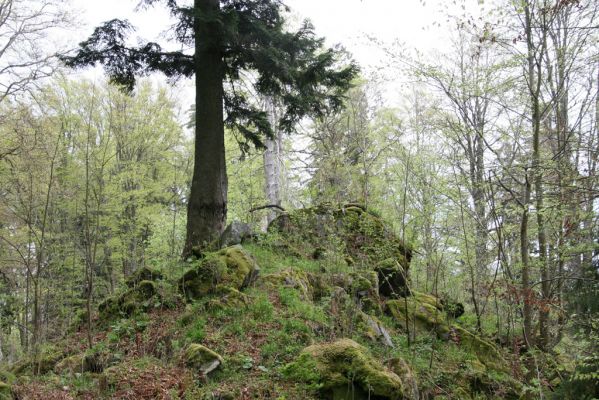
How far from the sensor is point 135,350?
447 centimetres

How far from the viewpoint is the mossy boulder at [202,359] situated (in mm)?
3965

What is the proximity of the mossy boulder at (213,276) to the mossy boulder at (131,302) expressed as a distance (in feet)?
1.37

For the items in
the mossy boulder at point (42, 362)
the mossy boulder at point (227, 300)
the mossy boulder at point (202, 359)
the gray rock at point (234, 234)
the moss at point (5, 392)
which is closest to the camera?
the moss at point (5, 392)

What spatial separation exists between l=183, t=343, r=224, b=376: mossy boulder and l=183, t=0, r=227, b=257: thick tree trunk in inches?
113

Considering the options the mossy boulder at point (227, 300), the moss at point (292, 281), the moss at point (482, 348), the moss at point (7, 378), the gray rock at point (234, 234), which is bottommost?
the moss at point (482, 348)

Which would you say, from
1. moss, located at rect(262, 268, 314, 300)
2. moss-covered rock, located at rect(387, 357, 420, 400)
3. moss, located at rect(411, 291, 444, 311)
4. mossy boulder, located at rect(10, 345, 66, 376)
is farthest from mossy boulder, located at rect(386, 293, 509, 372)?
mossy boulder, located at rect(10, 345, 66, 376)

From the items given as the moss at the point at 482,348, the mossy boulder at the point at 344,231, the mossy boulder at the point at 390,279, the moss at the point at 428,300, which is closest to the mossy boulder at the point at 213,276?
the mossy boulder at the point at 344,231

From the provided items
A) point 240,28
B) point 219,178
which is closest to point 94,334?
point 219,178

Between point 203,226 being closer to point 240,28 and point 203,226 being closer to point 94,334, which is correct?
point 94,334

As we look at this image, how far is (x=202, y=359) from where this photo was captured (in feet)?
13.2

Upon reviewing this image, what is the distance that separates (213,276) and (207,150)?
8.75 feet

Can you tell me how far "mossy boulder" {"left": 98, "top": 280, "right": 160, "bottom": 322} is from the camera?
213 inches

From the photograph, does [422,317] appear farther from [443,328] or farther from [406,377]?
[406,377]

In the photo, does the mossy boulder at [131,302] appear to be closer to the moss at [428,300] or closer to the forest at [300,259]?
the forest at [300,259]
